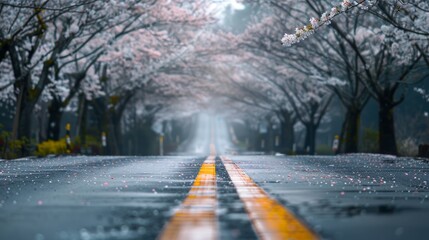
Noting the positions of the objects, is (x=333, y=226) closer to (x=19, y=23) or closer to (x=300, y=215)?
(x=300, y=215)

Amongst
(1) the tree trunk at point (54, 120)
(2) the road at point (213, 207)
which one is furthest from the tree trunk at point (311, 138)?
(2) the road at point (213, 207)

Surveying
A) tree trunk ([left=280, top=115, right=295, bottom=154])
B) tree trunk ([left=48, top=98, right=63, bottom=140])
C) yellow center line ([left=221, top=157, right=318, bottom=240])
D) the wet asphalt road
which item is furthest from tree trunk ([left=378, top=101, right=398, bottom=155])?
tree trunk ([left=280, top=115, right=295, bottom=154])

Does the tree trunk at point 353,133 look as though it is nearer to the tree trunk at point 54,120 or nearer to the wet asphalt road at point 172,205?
the tree trunk at point 54,120

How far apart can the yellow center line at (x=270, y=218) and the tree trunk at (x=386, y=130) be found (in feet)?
83.2

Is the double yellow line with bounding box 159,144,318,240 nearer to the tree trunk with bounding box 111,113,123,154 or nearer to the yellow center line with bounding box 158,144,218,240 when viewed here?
the yellow center line with bounding box 158,144,218,240

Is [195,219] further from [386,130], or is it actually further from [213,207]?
[386,130]

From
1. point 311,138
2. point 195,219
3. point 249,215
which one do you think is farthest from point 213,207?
point 311,138

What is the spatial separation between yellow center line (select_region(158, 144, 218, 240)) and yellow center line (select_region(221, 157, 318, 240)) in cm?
33

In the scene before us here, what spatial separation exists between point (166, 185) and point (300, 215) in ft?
15.3

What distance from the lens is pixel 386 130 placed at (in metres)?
36.6

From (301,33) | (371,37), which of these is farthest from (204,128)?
(301,33)

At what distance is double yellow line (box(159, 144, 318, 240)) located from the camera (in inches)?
254

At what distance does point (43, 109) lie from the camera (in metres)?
54.0

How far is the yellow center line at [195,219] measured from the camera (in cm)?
645
